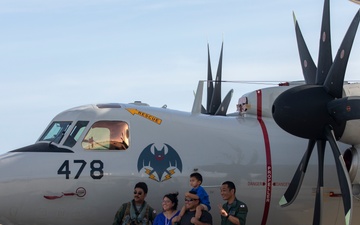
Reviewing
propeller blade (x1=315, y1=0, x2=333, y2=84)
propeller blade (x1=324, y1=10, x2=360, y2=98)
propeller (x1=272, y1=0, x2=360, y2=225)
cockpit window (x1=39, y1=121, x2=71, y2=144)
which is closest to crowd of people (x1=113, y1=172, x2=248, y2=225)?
propeller (x1=272, y1=0, x2=360, y2=225)

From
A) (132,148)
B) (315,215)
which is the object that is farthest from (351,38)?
(132,148)

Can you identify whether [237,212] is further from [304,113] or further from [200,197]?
[304,113]

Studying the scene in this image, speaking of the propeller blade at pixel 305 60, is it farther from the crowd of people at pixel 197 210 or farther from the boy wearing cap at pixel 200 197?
the boy wearing cap at pixel 200 197

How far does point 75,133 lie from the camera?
15023 mm

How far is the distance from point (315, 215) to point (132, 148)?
153 inches

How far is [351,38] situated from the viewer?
1452 centimetres

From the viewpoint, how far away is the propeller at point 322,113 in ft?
45.9

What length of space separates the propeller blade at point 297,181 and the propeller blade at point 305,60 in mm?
1612

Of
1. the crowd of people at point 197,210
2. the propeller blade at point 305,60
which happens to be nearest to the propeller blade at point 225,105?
the propeller blade at point 305,60

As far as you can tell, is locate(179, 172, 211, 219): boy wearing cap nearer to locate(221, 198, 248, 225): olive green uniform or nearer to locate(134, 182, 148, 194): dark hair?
locate(221, 198, 248, 225): olive green uniform

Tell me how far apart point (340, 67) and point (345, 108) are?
935 mm

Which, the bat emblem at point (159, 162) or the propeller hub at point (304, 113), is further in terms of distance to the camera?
the bat emblem at point (159, 162)

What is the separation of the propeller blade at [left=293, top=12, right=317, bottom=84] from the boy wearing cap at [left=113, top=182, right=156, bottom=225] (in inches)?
176

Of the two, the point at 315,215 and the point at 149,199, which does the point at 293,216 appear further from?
the point at 149,199
